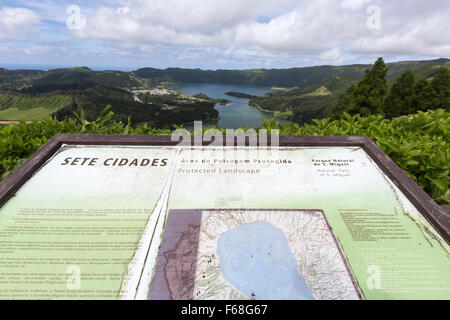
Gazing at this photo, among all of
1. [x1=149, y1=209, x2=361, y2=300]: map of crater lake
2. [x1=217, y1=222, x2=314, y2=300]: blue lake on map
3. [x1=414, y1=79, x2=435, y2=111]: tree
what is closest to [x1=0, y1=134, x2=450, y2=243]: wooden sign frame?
[x1=149, y1=209, x2=361, y2=300]: map of crater lake

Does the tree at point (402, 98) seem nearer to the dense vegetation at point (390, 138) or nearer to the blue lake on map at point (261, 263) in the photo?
the dense vegetation at point (390, 138)

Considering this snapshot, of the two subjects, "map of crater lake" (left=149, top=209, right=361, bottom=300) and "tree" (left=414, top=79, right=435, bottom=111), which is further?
"tree" (left=414, top=79, right=435, bottom=111)

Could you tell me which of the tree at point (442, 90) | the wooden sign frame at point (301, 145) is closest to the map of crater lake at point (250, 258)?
the wooden sign frame at point (301, 145)

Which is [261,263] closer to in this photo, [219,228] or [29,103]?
[219,228]

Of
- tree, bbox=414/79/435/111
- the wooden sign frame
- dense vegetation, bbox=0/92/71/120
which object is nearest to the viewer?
the wooden sign frame

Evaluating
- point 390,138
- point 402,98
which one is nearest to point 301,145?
point 390,138

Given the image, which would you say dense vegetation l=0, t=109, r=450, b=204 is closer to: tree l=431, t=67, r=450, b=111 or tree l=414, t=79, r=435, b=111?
tree l=431, t=67, r=450, b=111
